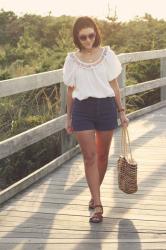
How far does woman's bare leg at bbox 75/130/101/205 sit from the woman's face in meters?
0.66

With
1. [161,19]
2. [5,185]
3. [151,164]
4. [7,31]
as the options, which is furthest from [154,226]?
[7,31]

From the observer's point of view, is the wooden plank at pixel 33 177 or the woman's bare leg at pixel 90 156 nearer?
the woman's bare leg at pixel 90 156

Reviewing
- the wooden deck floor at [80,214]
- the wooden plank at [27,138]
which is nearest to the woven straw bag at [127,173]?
the wooden deck floor at [80,214]

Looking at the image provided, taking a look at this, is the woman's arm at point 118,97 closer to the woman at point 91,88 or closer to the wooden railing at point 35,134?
the woman at point 91,88

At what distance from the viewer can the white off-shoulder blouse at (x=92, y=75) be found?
514 centimetres

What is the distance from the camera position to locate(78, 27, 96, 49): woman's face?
5121 millimetres

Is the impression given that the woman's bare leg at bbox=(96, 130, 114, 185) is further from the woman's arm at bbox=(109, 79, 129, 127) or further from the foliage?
the foliage

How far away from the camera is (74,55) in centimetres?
521

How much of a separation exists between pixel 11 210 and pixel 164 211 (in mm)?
1241

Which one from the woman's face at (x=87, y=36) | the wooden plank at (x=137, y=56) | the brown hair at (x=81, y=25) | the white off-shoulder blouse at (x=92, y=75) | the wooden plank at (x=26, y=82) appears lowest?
the wooden plank at (x=137, y=56)

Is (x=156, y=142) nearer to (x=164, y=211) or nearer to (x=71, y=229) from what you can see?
(x=164, y=211)

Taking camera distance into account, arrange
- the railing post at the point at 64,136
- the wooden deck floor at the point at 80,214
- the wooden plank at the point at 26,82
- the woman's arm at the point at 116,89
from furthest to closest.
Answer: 1. the railing post at the point at 64,136
2. the wooden plank at the point at 26,82
3. the woman's arm at the point at 116,89
4. the wooden deck floor at the point at 80,214

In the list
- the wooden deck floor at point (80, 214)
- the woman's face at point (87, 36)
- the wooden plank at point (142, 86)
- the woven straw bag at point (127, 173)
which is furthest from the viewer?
the wooden plank at point (142, 86)

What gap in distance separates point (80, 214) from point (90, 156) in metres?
0.51
